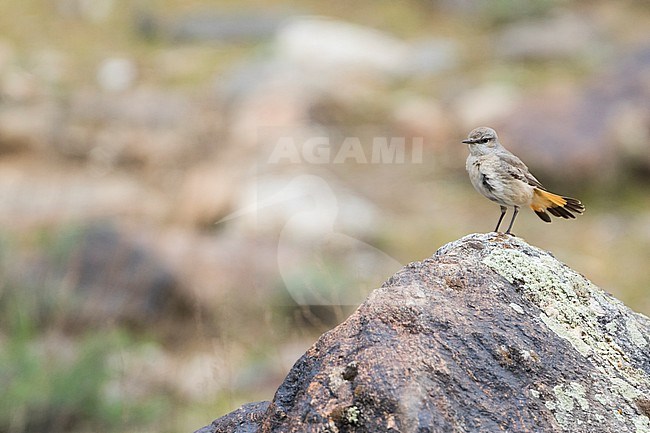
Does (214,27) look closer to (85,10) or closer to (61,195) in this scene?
(85,10)

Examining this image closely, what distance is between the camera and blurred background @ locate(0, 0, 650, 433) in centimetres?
703

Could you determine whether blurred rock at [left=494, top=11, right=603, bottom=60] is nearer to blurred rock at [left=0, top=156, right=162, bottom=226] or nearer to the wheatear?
blurred rock at [left=0, top=156, right=162, bottom=226]

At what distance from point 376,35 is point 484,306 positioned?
49.8ft

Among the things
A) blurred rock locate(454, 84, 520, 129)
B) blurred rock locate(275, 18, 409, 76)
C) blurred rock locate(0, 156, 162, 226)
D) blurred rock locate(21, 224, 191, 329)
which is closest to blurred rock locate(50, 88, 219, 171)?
blurred rock locate(0, 156, 162, 226)

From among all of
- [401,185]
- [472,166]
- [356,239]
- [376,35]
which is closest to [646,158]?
[401,185]

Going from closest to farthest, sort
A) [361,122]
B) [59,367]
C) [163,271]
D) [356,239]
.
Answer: [59,367] < [163,271] < [356,239] < [361,122]

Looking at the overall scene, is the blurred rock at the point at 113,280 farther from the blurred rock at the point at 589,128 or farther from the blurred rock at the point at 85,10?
the blurred rock at the point at 85,10

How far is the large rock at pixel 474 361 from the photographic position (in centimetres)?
212

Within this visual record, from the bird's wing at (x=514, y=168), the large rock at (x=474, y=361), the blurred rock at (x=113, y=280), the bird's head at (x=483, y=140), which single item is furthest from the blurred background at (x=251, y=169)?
the large rock at (x=474, y=361)

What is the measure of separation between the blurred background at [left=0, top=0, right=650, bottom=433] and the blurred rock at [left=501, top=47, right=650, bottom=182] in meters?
0.03

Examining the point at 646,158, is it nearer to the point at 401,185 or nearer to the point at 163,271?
the point at 401,185

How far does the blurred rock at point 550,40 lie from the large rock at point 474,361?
13.6m

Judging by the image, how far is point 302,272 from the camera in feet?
28.3

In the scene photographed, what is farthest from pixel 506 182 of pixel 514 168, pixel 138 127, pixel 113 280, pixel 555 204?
pixel 138 127
